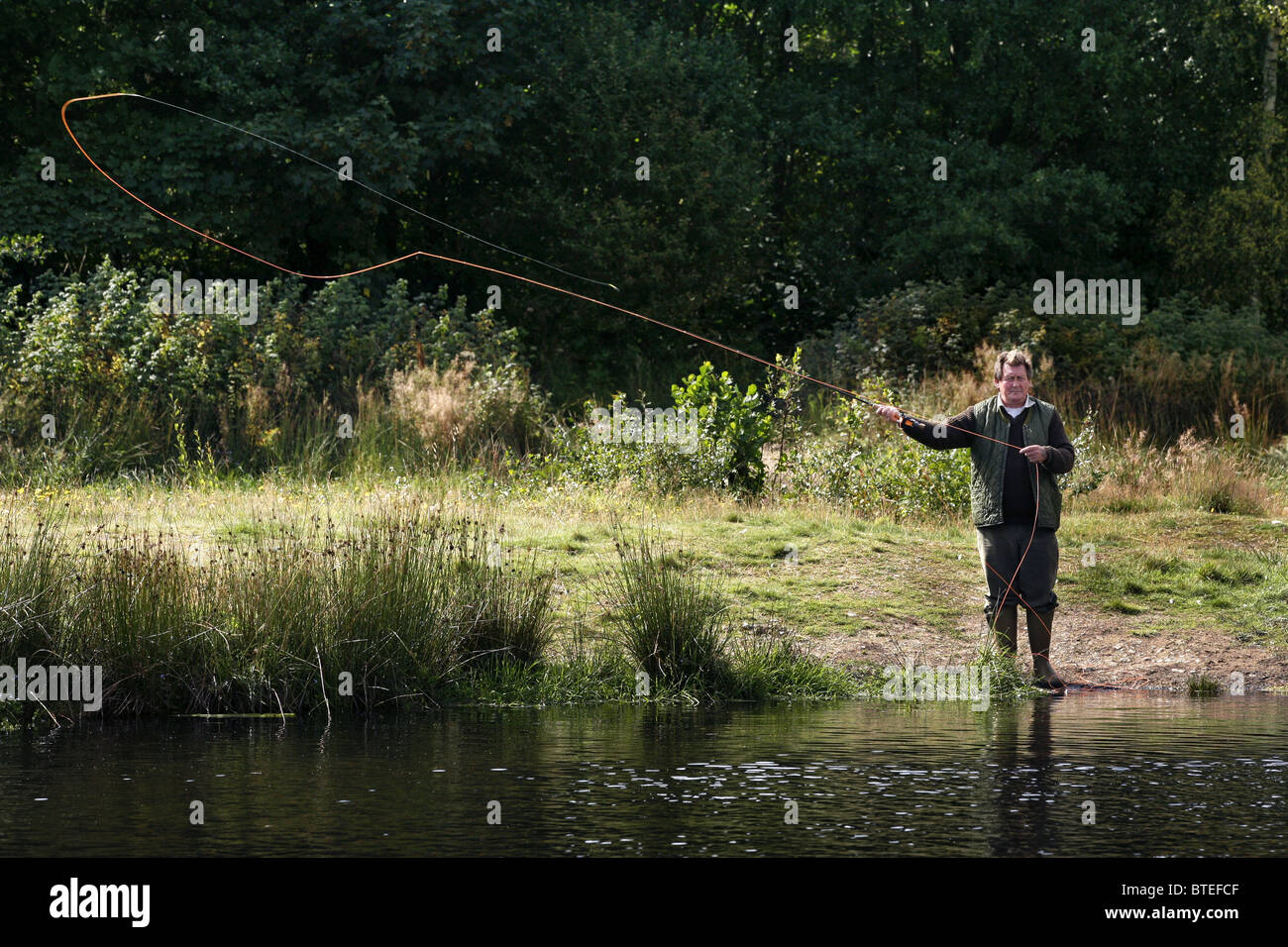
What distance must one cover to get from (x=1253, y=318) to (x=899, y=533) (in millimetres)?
14004

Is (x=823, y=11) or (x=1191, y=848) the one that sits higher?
(x=823, y=11)

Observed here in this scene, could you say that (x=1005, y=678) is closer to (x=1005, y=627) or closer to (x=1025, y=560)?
(x=1005, y=627)

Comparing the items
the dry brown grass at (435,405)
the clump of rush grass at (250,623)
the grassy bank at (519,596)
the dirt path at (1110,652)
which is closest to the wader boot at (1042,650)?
the dirt path at (1110,652)

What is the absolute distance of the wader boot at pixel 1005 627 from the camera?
397 inches

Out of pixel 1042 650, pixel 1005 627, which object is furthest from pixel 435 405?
pixel 1042 650

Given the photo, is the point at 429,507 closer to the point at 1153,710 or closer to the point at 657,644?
the point at 657,644

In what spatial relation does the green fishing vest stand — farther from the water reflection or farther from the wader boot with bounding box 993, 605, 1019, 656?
the water reflection

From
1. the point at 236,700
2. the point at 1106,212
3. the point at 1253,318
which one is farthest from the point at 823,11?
the point at 236,700

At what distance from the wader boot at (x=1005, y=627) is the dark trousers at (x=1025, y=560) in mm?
114

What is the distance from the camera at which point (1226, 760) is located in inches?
302

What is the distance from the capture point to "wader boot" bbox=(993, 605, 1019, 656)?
1008 centimetres

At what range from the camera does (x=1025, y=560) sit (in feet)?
32.2

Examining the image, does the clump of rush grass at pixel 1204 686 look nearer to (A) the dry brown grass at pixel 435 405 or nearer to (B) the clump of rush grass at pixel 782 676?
(B) the clump of rush grass at pixel 782 676
